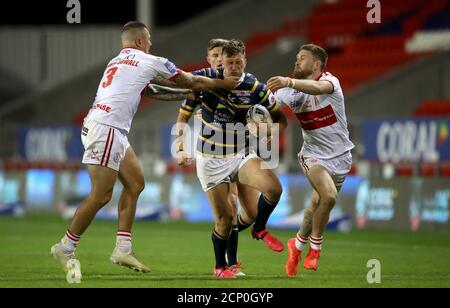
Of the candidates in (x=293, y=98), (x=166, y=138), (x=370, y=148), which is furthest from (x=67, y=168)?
(x=293, y=98)

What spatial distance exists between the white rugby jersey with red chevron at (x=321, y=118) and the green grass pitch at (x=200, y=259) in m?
1.23

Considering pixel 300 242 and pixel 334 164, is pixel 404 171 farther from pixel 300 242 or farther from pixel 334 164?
pixel 300 242

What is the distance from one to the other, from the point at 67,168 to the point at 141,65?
13.1m

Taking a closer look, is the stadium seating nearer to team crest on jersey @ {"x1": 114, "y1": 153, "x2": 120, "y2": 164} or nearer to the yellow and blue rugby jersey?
the yellow and blue rugby jersey

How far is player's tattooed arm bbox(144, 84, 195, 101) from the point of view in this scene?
34.0 ft

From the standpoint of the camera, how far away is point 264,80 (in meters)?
25.3

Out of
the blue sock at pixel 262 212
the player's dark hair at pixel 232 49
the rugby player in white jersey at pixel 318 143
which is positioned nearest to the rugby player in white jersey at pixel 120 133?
the player's dark hair at pixel 232 49

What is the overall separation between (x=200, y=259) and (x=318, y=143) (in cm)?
236

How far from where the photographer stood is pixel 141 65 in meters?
10.0

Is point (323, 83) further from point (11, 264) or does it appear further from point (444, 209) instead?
point (444, 209)

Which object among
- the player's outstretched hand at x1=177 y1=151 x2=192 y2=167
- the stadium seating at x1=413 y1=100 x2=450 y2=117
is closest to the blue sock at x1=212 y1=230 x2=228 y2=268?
the player's outstretched hand at x1=177 y1=151 x2=192 y2=167

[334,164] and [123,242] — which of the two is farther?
[334,164]

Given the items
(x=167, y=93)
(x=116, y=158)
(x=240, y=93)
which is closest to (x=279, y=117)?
(x=240, y=93)

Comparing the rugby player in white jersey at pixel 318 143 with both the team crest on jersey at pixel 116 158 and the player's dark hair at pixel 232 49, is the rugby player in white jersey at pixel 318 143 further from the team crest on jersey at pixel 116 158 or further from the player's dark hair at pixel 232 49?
the team crest on jersey at pixel 116 158
